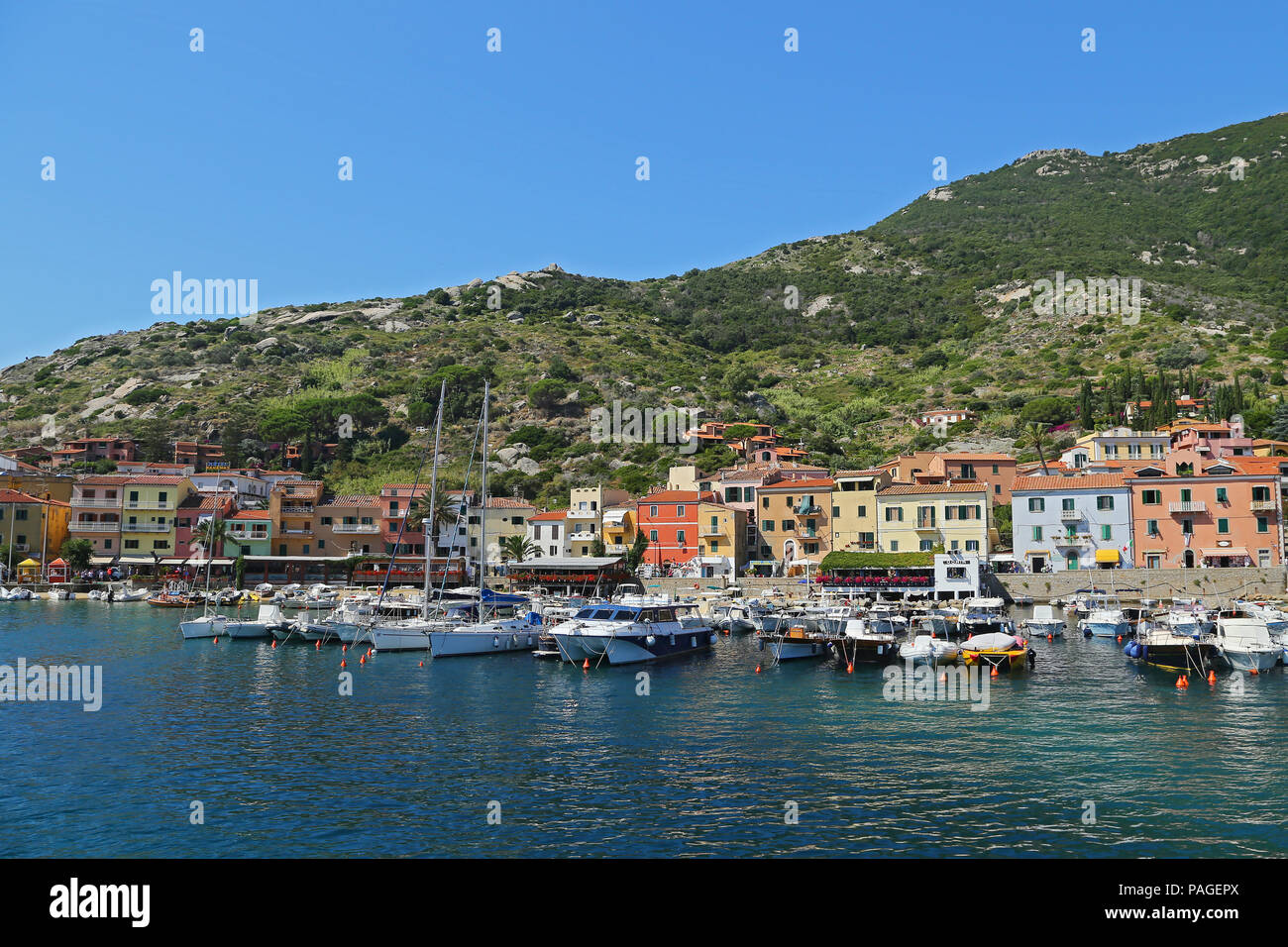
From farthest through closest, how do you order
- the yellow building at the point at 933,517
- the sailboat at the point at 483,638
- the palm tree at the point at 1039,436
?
the palm tree at the point at 1039,436
the yellow building at the point at 933,517
the sailboat at the point at 483,638

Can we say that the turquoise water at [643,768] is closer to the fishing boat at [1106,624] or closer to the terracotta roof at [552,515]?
the fishing boat at [1106,624]

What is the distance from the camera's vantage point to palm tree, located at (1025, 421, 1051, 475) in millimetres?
90613

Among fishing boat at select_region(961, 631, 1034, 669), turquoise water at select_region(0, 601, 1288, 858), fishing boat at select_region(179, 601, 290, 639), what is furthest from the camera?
fishing boat at select_region(179, 601, 290, 639)

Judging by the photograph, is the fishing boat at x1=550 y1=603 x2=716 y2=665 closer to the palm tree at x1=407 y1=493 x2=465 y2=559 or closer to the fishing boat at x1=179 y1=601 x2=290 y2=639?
the fishing boat at x1=179 y1=601 x2=290 y2=639

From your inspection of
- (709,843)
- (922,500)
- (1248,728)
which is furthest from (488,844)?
(922,500)

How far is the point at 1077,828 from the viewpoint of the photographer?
58.5ft

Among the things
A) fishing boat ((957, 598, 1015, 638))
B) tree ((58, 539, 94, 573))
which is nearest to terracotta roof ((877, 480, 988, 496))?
fishing boat ((957, 598, 1015, 638))

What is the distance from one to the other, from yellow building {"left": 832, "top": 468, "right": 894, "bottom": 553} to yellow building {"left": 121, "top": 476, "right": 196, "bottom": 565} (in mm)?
64173

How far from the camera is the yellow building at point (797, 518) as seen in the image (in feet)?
268

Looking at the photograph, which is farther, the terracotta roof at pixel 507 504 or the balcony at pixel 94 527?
the terracotta roof at pixel 507 504

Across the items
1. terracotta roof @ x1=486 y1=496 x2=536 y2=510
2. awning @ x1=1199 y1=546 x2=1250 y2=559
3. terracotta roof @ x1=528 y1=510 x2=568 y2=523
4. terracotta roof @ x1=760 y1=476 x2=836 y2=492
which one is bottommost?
awning @ x1=1199 y1=546 x2=1250 y2=559

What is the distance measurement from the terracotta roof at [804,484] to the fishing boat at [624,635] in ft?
123

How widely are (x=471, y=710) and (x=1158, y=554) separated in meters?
59.2

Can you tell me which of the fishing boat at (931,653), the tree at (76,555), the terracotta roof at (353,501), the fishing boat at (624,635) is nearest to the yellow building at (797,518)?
the fishing boat at (624,635)
